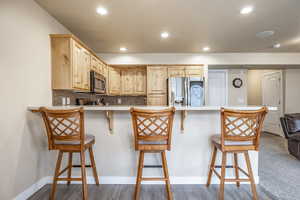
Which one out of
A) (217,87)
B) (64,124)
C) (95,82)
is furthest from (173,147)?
(217,87)

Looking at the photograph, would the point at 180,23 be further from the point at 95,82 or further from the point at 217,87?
the point at 217,87

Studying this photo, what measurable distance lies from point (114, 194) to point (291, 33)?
4246 mm

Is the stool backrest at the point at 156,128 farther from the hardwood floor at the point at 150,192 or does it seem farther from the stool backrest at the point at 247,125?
the hardwood floor at the point at 150,192

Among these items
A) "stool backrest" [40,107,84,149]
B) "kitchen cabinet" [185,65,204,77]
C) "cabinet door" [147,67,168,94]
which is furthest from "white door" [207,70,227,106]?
"stool backrest" [40,107,84,149]

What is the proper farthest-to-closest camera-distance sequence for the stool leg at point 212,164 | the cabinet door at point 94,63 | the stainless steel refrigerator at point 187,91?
the stainless steel refrigerator at point 187,91
the cabinet door at point 94,63
the stool leg at point 212,164

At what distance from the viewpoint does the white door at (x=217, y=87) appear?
5.16 meters

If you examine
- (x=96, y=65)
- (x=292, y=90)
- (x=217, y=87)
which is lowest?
(x=292, y=90)

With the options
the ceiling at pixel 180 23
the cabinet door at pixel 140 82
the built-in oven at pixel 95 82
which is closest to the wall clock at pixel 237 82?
the ceiling at pixel 180 23

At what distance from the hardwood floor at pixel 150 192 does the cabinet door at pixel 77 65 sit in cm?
149

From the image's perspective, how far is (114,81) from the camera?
4.42 m

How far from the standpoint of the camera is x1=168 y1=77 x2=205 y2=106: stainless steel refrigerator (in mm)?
3889

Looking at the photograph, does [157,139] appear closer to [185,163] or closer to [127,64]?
[185,163]

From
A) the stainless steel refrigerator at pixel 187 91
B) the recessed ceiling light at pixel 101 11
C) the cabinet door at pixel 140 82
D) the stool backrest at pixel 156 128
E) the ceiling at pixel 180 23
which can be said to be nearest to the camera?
the stool backrest at pixel 156 128

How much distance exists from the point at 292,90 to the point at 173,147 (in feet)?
16.9
